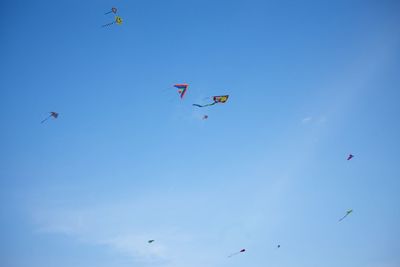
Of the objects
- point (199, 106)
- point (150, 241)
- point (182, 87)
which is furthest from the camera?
point (150, 241)

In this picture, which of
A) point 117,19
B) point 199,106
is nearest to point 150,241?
point 199,106

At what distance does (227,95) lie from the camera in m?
27.3

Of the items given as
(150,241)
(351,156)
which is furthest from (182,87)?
(351,156)

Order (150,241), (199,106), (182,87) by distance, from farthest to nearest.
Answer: (150,241) → (182,87) → (199,106)

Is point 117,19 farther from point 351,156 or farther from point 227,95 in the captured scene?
point 351,156

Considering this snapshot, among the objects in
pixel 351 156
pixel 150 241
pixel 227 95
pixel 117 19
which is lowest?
pixel 150 241

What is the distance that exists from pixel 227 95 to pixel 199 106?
4.27 m

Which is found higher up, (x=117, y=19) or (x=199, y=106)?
(x=117, y=19)

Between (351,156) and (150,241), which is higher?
(351,156)

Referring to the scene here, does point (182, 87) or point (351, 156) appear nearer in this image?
point (182, 87)

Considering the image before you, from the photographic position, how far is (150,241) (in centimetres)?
3075

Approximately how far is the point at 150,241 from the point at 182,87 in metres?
18.0

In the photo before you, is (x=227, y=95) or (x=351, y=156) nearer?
(x=227, y=95)

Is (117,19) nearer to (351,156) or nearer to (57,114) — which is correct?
(57,114)
